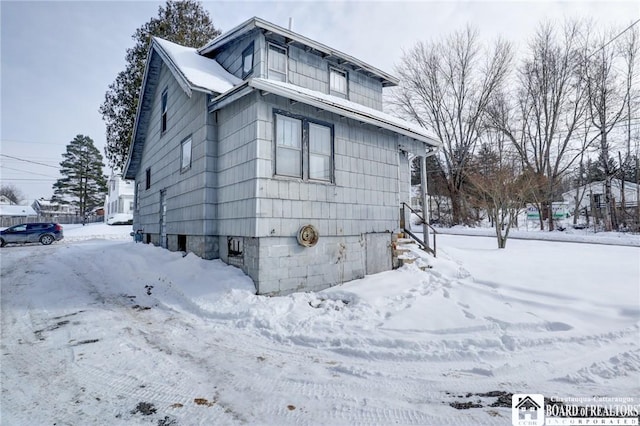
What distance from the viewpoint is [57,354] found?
12.1 feet

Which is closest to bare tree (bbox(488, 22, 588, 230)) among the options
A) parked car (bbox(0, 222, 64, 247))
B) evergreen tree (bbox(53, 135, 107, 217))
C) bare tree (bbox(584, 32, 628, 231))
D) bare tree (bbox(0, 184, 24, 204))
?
bare tree (bbox(584, 32, 628, 231))

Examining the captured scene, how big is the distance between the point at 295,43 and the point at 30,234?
797 inches

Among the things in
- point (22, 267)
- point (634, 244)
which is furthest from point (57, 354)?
point (634, 244)

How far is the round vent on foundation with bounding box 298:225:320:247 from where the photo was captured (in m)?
6.36

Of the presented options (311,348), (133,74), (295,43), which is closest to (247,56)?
(295,43)

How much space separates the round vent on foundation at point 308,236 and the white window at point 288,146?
3.93 ft

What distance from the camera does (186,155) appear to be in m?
9.03

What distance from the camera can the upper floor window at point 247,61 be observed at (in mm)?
8461

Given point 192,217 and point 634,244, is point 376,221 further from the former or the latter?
point 634,244

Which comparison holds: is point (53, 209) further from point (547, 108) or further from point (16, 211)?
point (547, 108)

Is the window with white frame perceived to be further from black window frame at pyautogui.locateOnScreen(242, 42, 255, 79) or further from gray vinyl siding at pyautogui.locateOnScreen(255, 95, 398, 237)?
black window frame at pyautogui.locateOnScreen(242, 42, 255, 79)

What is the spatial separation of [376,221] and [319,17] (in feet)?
25.0

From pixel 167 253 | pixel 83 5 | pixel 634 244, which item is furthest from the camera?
pixel 634 244

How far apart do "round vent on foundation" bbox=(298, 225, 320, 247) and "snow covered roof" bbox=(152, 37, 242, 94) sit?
385 centimetres
